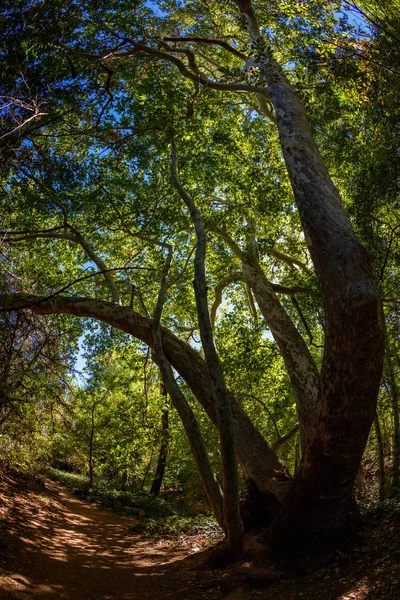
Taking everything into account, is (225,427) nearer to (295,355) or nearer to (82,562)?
(295,355)

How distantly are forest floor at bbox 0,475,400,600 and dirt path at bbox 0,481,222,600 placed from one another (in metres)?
0.02

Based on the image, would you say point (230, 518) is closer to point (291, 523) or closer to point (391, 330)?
point (291, 523)

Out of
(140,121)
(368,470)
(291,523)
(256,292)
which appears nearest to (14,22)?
(140,121)

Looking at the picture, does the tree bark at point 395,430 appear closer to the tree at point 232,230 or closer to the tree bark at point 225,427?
the tree at point 232,230

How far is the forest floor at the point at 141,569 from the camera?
3842mm

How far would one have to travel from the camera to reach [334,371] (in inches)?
157

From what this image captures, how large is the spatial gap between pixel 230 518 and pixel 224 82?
23.8 ft

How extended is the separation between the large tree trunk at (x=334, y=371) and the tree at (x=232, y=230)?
15 mm

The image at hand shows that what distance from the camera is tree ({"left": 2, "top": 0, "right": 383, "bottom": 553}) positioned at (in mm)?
3988

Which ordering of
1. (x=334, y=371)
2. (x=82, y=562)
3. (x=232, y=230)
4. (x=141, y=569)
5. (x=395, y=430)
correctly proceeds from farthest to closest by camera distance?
(x=232, y=230) → (x=395, y=430) → (x=82, y=562) → (x=141, y=569) → (x=334, y=371)

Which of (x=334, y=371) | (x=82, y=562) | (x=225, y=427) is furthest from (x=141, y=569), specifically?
(x=334, y=371)

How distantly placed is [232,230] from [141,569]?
7390 mm

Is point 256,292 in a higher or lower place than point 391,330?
higher

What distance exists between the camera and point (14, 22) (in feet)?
13.4
